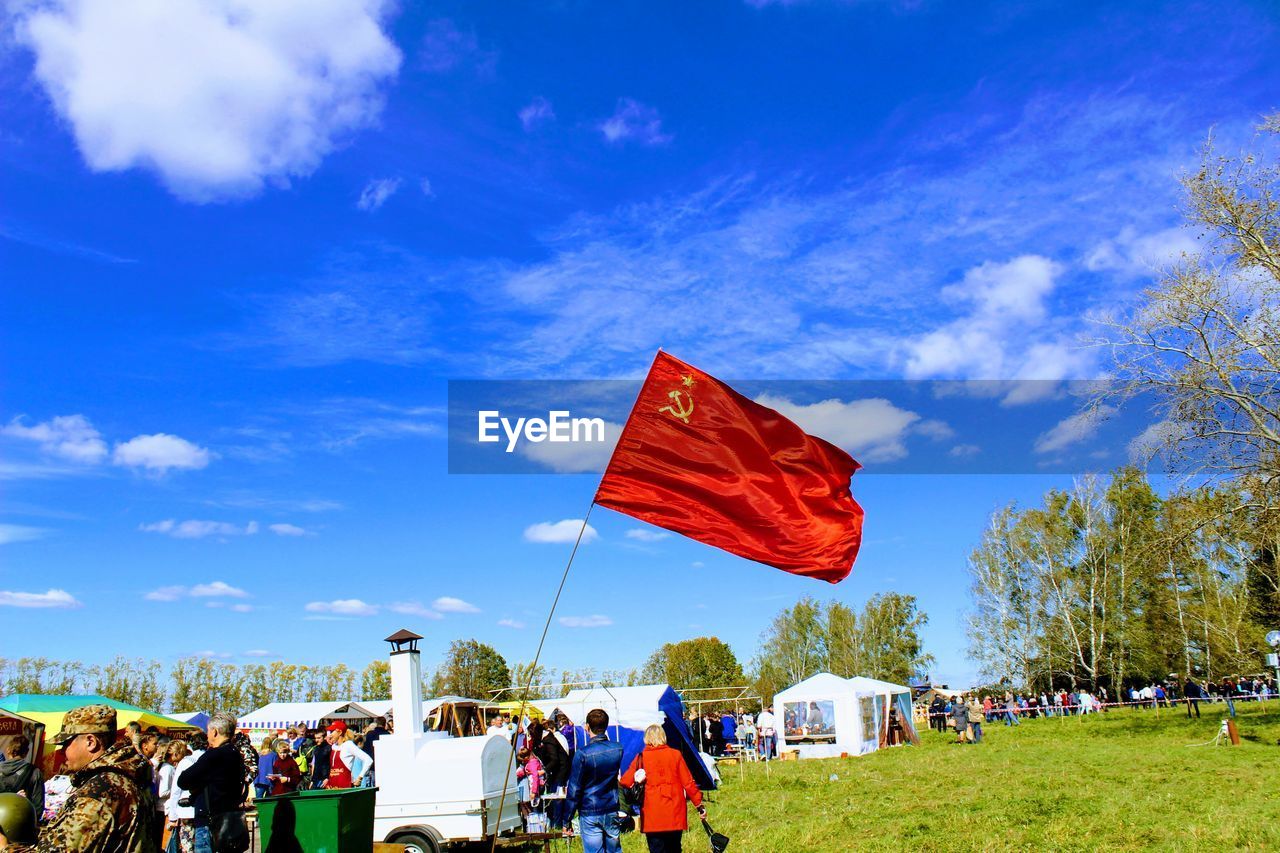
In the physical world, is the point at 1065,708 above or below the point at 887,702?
below

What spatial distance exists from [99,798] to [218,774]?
362 cm

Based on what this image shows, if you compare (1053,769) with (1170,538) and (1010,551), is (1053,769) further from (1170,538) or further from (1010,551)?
(1010,551)

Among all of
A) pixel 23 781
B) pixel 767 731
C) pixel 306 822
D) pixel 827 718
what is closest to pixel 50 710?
pixel 23 781

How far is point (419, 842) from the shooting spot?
11102 millimetres

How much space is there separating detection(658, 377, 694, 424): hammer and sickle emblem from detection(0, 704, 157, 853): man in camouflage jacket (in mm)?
4889

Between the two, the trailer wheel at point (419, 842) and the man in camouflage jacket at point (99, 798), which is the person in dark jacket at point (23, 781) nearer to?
the trailer wheel at point (419, 842)

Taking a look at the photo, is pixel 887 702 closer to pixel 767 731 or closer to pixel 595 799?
Answer: pixel 767 731

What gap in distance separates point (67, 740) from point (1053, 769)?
19766mm

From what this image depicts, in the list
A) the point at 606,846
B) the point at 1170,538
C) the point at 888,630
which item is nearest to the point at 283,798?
the point at 606,846

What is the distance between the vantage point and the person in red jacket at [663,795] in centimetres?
794

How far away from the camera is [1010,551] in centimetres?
5469

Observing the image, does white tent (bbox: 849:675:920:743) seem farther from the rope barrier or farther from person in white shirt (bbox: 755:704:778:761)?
the rope barrier

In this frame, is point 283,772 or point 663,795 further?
point 283,772

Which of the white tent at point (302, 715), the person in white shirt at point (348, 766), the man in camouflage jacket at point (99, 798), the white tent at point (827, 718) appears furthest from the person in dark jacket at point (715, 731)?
the man in camouflage jacket at point (99, 798)
